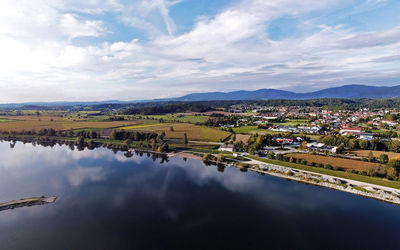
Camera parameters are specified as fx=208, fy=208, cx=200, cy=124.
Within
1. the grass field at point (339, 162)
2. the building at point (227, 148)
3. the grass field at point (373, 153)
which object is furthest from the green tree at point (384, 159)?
the building at point (227, 148)

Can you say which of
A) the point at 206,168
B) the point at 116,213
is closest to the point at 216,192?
the point at 206,168

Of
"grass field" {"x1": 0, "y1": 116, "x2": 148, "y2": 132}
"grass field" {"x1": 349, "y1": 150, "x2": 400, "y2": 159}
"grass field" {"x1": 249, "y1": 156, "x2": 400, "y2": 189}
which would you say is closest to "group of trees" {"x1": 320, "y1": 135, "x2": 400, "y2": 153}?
"grass field" {"x1": 349, "y1": 150, "x2": 400, "y2": 159}

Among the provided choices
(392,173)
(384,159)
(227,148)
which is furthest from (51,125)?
(384,159)

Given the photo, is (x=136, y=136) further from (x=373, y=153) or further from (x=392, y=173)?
(x=373, y=153)

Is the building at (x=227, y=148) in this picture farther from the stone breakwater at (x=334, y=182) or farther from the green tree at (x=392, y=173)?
the green tree at (x=392, y=173)

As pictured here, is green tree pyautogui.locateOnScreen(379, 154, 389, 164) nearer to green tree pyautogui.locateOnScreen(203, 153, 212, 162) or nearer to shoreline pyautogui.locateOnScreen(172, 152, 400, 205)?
shoreline pyautogui.locateOnScreen(172, 152, 400, 205)
